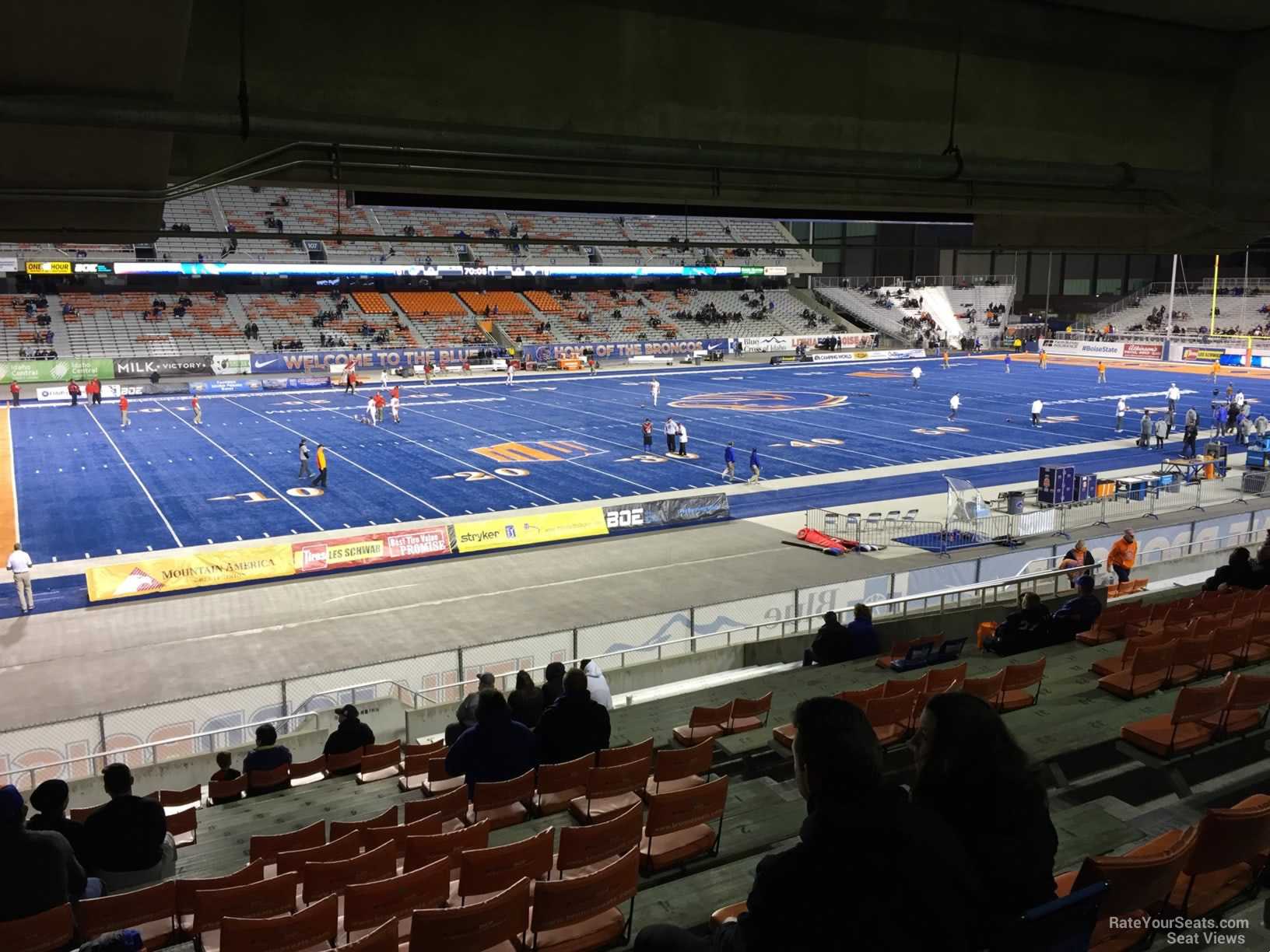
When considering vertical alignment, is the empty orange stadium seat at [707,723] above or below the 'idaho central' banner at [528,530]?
above

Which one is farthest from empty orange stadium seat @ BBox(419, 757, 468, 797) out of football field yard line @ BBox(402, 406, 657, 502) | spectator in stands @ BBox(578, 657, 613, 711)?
football field yard line @ BBox(402, 406, 657, 502)

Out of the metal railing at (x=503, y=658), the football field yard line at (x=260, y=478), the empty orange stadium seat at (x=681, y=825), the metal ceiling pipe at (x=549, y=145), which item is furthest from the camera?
the football field yard line at (x=260, y=478)

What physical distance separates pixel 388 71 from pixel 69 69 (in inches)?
90.9

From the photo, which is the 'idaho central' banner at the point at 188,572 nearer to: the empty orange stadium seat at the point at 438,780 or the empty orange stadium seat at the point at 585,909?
the empty orange stadium seat at the point at 438,780

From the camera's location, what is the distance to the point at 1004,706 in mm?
9039

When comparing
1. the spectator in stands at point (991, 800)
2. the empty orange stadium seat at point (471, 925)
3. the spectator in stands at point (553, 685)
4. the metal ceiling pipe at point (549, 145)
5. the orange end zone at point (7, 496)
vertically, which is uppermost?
the metal ceiling pipe at point (549, 145)

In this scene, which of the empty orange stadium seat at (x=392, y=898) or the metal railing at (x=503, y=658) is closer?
the empty orange stadium seat at (x=392, y=898)

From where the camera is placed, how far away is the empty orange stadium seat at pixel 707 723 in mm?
9047

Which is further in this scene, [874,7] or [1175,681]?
[1175,681]

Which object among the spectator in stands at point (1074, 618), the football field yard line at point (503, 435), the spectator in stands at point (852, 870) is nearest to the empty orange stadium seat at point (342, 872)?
the spectator in stands at point (852, 870)

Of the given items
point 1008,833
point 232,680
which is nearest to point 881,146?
point 1008,833

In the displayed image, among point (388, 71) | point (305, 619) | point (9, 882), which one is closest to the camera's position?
point (9, 882)

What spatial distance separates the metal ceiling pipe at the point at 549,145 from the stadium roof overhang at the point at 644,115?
0.7 inches

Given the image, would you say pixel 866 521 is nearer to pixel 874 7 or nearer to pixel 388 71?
pixel 874 7
